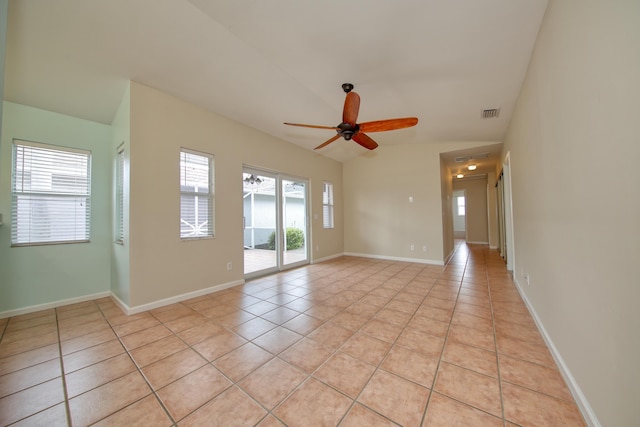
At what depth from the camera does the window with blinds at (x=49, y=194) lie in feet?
9.26

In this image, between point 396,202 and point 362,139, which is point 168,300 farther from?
point 396,202

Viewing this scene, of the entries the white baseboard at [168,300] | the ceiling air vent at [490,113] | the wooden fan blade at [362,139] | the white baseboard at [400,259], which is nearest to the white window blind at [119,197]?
the white baseboard at [168,300]

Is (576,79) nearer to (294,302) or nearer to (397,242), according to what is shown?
(294,302)

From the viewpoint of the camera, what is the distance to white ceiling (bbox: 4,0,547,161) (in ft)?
6.07

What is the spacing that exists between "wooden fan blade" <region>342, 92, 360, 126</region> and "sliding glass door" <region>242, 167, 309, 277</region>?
2288 millimetres

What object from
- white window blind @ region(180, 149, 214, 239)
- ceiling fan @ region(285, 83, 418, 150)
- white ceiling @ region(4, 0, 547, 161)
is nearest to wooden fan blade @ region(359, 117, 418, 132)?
ceiling fan @ region(285, 83, 418, 150)

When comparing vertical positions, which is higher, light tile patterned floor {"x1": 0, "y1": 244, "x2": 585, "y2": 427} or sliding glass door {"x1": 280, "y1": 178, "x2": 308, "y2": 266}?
sliding glass door {"x1": 280, "y1": 178, "x2": 308, "y2": 266}

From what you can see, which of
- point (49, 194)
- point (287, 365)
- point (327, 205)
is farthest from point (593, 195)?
point (49, 194)

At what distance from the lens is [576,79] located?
1.31m

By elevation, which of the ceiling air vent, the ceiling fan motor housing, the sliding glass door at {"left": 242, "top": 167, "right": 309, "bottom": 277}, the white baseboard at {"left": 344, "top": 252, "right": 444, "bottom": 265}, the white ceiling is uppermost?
the white ceiling

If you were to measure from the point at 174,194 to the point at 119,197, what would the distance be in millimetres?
867

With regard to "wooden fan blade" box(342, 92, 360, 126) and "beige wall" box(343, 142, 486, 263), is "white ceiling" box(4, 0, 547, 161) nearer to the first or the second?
"wooden fan blade" box(342, 92, 360, 126)

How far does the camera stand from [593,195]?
47.0 inches

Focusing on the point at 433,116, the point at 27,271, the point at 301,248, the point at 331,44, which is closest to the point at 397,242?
the point at 301,248
